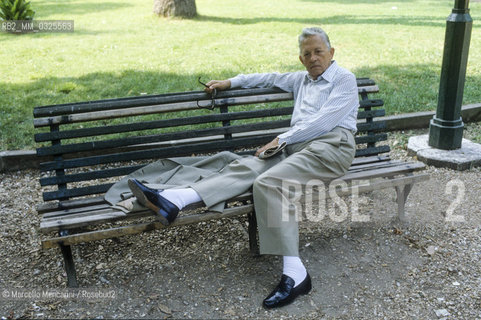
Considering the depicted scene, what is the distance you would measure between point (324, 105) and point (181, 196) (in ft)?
4.19

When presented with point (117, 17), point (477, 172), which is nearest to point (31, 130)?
point (477, 172)

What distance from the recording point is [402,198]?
4230mm

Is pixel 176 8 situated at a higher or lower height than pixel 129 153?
higher

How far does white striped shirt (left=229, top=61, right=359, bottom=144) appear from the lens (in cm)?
383

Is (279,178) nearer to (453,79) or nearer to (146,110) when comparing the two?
(146,110)

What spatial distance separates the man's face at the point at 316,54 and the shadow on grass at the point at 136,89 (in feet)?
8.86

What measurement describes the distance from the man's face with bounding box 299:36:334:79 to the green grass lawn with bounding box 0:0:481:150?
274 cm

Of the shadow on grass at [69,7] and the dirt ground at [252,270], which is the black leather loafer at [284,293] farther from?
the shadow on grass at [69,7]

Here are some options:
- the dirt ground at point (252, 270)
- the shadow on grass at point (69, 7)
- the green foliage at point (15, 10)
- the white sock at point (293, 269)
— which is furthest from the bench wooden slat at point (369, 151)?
the shadow on grass at point (69, 7)

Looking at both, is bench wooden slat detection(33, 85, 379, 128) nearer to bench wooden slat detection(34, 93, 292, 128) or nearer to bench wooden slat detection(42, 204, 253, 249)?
bench wooden slat detection(34, 93, 292, 128)

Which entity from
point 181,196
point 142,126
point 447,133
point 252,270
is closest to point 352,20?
point 447,133

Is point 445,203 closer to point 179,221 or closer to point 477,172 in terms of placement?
point 477,172

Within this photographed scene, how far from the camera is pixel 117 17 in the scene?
12.7 meters

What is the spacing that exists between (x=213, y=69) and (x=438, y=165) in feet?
12.0
